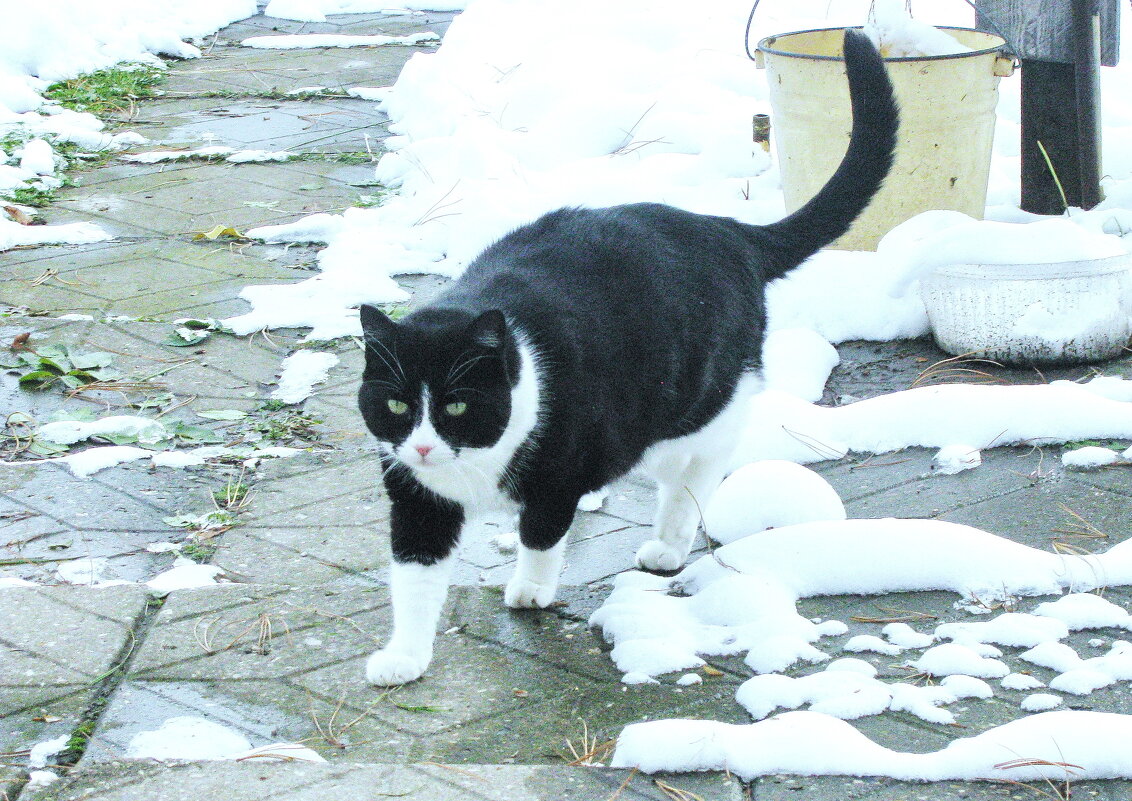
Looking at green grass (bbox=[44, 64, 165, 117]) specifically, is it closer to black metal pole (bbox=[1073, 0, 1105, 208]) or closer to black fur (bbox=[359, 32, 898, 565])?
black fur (bbox=[359, 32, 898, 565])

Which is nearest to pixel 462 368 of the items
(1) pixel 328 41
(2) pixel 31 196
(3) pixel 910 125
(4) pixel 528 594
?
(4) pixel 528 594

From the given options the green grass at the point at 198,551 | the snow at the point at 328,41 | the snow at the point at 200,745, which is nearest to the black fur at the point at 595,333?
the snow at the point at 200,745

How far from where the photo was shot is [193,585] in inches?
105

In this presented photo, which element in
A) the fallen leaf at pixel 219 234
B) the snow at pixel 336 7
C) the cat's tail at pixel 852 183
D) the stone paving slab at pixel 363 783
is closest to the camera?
the stone paving slab at pixel 363 783

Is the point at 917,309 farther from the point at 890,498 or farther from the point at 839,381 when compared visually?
the point at 890,498

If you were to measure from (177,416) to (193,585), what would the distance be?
1.02 m

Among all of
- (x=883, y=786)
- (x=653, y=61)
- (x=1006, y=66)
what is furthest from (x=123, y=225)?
(x=883, y=786)

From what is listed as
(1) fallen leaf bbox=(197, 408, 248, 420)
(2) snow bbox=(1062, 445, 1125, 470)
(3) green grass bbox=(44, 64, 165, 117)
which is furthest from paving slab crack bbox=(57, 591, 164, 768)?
(3) green grass bbox=(44, 64, 165, 117)

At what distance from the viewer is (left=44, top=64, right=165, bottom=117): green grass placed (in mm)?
7230

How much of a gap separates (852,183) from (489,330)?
1.15m

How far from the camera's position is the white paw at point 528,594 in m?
2.54

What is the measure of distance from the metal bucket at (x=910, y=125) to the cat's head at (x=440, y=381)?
2.12m

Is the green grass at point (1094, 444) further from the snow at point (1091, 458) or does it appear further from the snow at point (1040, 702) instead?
the snow at point (1040, 702)

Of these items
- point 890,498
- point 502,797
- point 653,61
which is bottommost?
point 890,498
